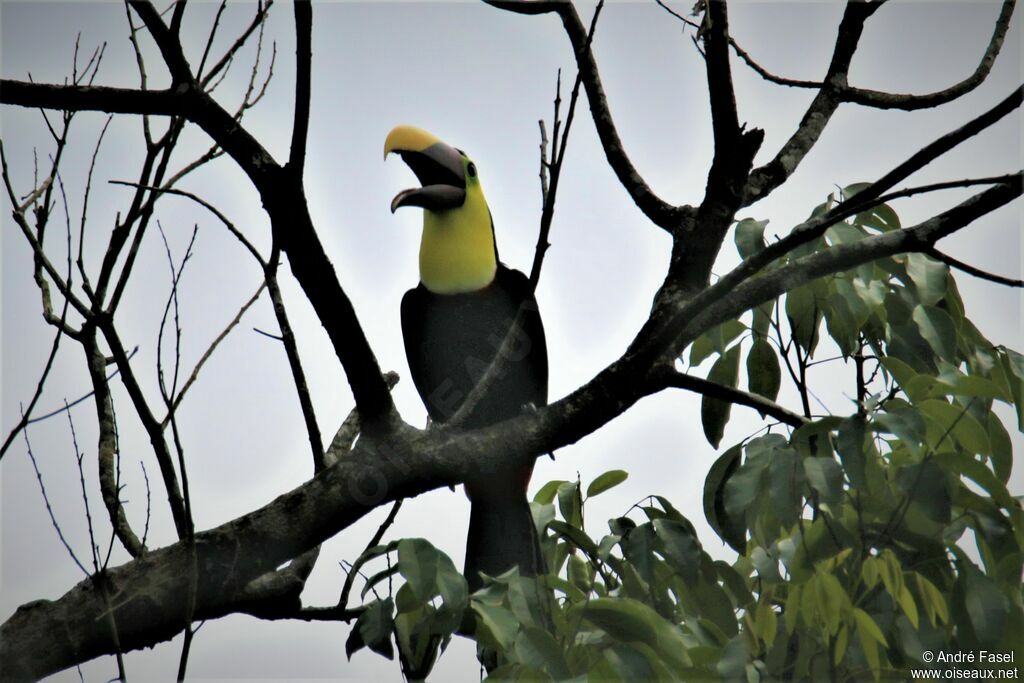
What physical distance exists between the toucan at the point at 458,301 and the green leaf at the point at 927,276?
1.44 metres

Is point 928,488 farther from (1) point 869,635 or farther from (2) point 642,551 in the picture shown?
(2) point 642,551

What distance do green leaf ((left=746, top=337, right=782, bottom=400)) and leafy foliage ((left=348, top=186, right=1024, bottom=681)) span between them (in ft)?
0.53

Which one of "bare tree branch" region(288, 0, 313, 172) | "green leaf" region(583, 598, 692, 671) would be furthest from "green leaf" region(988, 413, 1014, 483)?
"bare tree branch" region(288, 0, 313, 172)

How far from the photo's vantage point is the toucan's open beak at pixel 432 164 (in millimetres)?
3539

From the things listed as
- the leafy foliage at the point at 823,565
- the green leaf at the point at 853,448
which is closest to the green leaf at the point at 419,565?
the leafy foliage at the point at 823,565

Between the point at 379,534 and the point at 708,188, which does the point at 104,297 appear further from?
the point at 708,188

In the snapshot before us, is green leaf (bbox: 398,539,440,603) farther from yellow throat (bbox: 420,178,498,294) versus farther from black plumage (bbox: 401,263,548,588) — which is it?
yellow throat (bbox: 420,178,498,294)

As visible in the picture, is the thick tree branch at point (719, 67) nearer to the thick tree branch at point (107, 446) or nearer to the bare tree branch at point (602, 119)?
the bare tree branch at point (602, 119)

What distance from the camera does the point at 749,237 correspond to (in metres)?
1.94

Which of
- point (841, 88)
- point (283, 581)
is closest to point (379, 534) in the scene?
point (283, 581)

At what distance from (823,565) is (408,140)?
2705 mm

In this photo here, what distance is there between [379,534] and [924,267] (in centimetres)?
136

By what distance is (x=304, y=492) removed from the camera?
1.80 metres

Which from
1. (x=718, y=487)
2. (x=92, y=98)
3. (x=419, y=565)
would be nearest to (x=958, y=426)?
(x=718, y=487)
